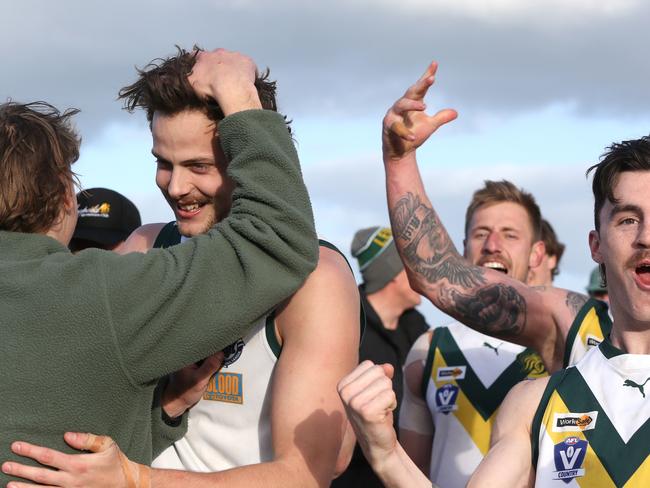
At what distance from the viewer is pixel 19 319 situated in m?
3.07

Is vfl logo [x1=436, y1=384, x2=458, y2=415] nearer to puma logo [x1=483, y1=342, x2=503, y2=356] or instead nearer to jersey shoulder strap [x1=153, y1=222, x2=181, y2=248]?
puma logo [x1=483, y1=342, x2=503, y2=356]

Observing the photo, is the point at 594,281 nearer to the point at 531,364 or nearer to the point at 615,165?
the point at 531,364

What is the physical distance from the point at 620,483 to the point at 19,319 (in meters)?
1.88

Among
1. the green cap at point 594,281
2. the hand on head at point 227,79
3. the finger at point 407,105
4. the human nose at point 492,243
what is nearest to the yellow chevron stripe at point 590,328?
the finger at point 407,105

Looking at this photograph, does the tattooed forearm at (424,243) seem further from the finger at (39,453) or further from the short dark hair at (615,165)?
the finger at (39,453)

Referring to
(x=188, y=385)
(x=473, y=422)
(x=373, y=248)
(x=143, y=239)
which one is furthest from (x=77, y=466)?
(x=373, y=248)

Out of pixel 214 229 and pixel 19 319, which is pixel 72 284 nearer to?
pixel 19 319

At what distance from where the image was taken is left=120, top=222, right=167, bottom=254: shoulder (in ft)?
14.3

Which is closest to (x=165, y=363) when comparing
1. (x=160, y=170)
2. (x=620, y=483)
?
(x=160, y=170)

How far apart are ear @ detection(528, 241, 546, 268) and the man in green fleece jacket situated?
3.96 meters

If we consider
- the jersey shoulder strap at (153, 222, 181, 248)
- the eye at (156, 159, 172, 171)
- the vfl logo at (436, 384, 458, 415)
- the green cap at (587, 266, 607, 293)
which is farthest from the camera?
the green cap at (587, 266, 607, 293)

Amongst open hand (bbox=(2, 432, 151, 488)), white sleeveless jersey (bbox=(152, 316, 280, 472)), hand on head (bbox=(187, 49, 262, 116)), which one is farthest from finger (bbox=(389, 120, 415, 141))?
open hand (bbox=(2, 432, 151, 488))

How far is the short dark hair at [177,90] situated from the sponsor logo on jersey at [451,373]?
265 centimetres

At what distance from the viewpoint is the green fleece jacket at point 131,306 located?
305 cm
